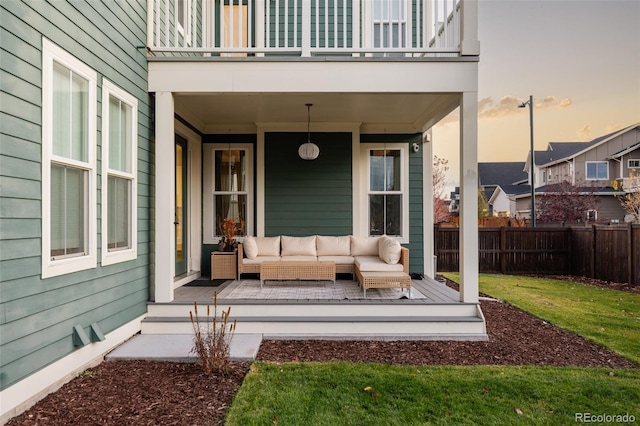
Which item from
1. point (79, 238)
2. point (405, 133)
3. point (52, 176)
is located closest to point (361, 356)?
point (79, 238)

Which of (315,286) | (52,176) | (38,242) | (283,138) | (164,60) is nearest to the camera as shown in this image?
(38,242)

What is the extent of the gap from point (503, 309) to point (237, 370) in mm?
4312

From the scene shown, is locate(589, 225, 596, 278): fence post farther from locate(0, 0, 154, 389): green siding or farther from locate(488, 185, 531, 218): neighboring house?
locate(488, 185, 531, 218): neighboring house

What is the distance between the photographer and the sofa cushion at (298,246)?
246 inches

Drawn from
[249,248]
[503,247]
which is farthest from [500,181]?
[249,248]

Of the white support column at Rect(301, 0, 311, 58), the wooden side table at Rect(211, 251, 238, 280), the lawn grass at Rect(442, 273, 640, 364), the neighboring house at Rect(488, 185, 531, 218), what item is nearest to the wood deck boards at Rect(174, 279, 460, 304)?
the wooden side table at Rect(211, 251, 238, 280)

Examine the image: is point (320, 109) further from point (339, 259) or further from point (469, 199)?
point (469, 199)

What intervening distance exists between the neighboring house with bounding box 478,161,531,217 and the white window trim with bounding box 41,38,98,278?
27.1 metres

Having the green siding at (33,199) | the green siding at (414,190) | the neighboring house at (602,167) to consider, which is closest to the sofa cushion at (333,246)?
the green siding at (414,190)

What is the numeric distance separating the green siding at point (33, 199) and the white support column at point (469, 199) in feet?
12.9

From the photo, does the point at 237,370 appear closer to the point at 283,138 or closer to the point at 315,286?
the point at 315,286

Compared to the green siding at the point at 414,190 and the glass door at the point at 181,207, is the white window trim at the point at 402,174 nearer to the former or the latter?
the green siding at the point at 414,190

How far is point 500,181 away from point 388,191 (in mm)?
26710

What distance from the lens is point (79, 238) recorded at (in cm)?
322
